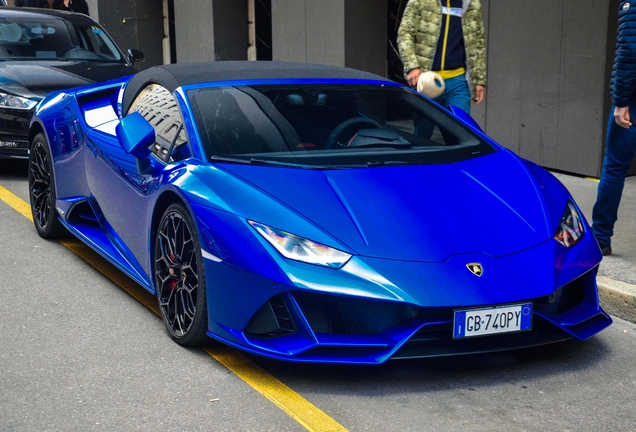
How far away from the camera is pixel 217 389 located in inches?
150

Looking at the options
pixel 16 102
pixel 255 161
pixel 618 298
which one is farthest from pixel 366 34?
pixel 255 161

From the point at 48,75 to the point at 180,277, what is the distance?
5371mm

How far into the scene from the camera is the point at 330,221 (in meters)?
3.91

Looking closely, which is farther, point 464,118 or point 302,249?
point 464,118

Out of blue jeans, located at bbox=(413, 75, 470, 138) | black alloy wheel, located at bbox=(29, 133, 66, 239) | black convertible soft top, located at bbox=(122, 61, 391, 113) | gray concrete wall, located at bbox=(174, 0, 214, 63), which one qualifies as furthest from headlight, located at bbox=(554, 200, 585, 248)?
gray concrete wall, located at bbox=(174, 0, 214, 63)

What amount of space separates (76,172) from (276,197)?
2.24 m

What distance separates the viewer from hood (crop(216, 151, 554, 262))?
3.88 m

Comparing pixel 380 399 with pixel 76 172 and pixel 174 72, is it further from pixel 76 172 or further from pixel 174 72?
pixel 76 172

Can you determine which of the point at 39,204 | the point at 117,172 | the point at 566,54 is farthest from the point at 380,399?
the point at 566,54

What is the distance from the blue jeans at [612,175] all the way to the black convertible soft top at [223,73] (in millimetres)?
1462

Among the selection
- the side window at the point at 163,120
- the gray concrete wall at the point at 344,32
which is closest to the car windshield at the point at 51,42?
the gray concrete wall at the point at 344,32

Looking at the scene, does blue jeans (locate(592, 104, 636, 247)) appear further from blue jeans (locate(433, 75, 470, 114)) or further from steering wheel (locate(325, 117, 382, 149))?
steering wheel (locate(325, 117, 382, 149))

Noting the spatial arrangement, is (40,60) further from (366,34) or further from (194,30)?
(194,30)

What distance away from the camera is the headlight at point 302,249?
372 centimetres
